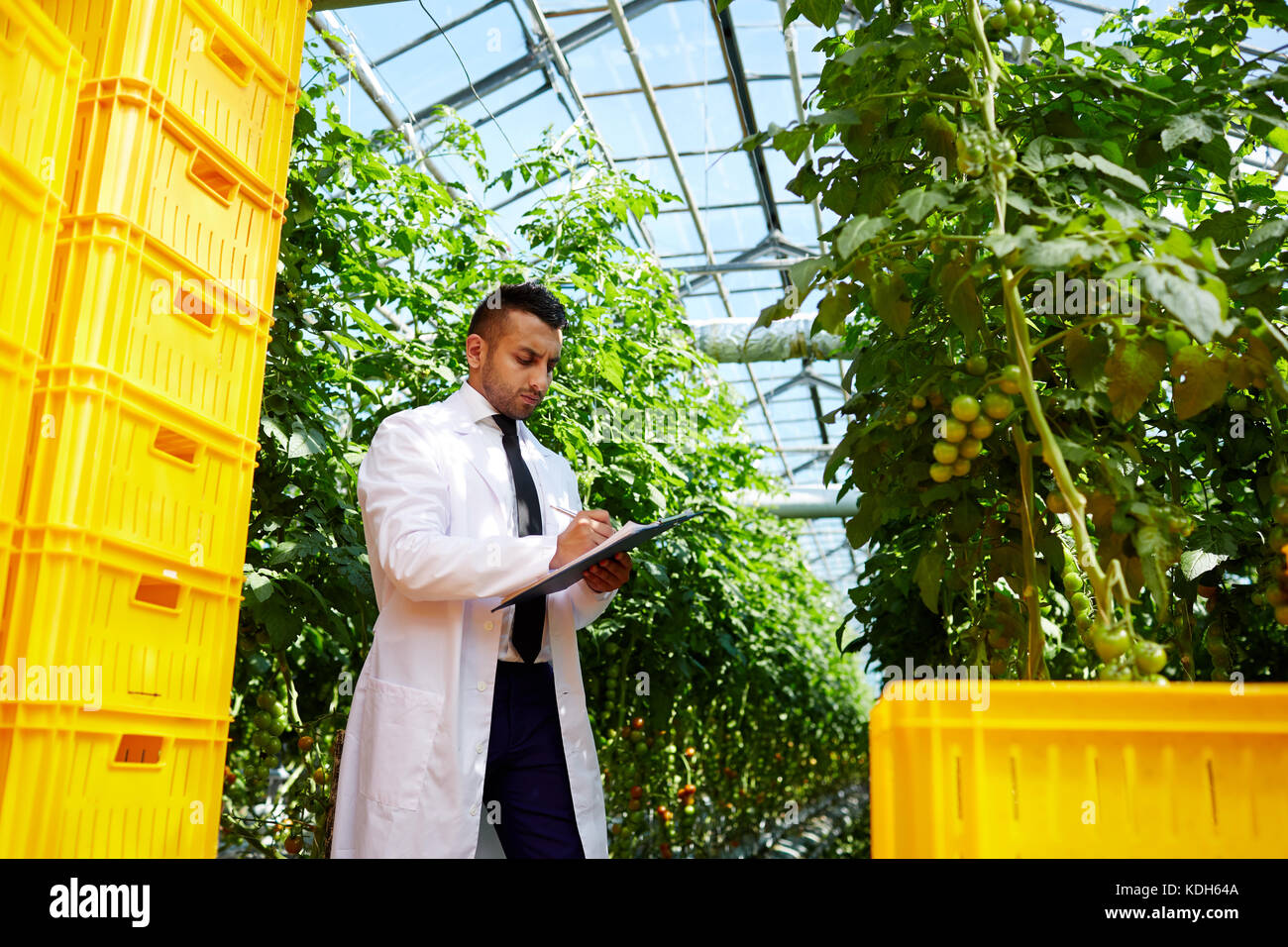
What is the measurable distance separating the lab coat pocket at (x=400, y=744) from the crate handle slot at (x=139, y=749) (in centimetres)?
47

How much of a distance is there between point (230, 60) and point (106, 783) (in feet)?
4.32

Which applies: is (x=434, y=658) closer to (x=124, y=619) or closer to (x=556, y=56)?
(x=124, y=619)

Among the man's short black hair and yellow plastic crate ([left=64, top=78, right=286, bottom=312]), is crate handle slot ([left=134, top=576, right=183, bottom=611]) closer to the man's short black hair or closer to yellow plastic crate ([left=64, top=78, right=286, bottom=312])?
yellow plastic crate ([left=64, top=78, right=286, bottom=312])

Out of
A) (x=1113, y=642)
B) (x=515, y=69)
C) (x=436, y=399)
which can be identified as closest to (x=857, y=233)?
(x=1113, y=642)

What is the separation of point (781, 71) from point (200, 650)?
7.44 metres

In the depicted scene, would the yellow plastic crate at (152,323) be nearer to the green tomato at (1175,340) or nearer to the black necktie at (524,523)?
the black necktie at (524,523)

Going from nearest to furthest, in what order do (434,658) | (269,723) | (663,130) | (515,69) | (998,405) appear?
(998,405)
(434,658)
(269,723)
(515,69)
(663,130)

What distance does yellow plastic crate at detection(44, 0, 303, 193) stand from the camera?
1865 mm

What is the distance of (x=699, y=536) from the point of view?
4926 millimetres

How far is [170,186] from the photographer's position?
1913mm

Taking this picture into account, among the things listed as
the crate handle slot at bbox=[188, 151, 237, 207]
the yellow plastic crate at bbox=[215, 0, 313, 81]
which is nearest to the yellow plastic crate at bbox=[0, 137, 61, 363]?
the crate handle slot at bbox=[188, 151, 237, 207]

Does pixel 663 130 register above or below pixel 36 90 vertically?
above

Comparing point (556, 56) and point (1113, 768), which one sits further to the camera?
point (556, 56)

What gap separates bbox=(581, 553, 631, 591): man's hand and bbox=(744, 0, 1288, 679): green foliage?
0.48m
